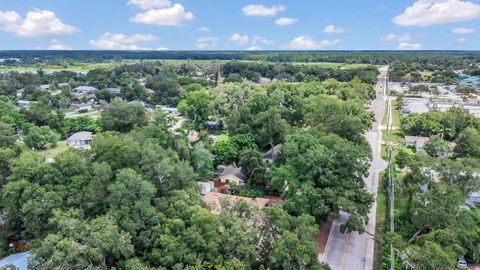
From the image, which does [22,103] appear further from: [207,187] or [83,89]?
[207,187]

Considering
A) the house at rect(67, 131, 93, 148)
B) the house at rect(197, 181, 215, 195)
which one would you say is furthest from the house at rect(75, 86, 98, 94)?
the house at rect(197, 181, 215, 195)

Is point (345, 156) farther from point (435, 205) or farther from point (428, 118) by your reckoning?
point (428, 118)

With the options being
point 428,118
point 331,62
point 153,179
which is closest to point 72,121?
point 153,179

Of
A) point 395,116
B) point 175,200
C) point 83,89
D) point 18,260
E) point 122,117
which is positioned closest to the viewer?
point 18,260

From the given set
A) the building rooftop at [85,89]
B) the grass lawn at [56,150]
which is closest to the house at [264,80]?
the building rooftop at [85,89]

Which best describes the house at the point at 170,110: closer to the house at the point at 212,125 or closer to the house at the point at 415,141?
the house at the point at 212,125

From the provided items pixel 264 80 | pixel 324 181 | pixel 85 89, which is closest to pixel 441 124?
pixel 324 181
